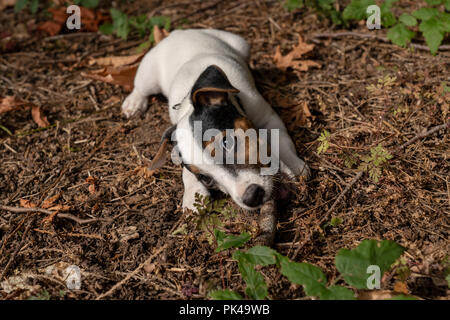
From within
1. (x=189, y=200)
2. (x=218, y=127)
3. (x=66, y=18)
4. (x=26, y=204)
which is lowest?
(x=26, y=204)

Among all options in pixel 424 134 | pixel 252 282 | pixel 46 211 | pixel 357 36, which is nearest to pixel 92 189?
pixel 46 211

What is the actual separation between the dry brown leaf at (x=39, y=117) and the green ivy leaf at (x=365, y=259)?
3795 millimetres

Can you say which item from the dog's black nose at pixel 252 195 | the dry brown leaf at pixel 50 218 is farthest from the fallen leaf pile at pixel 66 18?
the dog's black nose at pixel 252 195

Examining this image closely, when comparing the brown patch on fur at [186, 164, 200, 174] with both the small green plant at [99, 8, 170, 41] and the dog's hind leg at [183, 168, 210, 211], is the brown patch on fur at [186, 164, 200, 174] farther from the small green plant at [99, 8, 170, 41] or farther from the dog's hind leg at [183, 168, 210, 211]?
the small green plant at [99, 8, 170, 41]

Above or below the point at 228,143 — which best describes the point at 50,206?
below

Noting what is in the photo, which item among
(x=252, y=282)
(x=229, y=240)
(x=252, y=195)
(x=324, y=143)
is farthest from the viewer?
(x=324, y=143)

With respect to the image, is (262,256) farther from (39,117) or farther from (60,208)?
(39,117)

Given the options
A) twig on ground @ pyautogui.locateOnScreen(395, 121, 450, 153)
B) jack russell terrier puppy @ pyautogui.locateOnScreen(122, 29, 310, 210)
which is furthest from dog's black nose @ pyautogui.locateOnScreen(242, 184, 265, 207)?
twig on ground @ pyautogui.locateOnScreen(395, 121, 450, 153)

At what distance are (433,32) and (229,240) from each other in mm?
2743

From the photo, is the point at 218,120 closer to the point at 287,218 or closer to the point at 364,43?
the point at 287,218

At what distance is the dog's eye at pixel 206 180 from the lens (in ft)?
10.7

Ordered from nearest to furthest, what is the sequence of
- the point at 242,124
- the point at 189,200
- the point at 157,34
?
the point at 242,124 → the point at 189,200 → the point at 157,34

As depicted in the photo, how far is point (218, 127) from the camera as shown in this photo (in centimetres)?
316

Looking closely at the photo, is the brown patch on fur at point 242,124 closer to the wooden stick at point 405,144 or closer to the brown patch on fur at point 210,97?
the brown patch on fur at point 210,97
